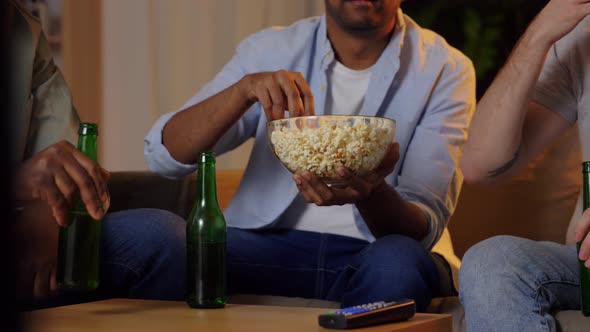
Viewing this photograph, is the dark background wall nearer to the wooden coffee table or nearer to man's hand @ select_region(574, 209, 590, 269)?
man's hand @ select_region(574, 209, 590, 269)

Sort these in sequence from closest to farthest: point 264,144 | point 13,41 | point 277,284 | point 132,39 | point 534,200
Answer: point 13,41, point 277,284, point 264,144, point 534,200, point 132,39

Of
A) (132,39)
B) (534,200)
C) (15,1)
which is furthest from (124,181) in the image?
(15,1)

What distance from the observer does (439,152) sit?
1.67 meters

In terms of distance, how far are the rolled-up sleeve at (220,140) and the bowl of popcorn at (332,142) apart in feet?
1.76

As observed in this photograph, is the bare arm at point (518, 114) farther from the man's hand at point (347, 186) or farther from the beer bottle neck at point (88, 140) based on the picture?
the beer bottle neck at point (88, 140)

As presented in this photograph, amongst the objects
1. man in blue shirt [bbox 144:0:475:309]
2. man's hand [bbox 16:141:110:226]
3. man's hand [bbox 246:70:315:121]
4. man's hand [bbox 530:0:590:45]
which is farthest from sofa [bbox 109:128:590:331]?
man's hand [bbox 16:141:110:226]

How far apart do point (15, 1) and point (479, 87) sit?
2.66 meters

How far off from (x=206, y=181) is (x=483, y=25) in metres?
1.86

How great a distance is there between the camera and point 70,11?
3.21 m

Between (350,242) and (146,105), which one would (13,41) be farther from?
(146,105)

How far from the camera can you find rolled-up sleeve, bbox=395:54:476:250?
1.62 m

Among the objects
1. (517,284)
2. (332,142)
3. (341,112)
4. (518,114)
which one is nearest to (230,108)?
(341,112)

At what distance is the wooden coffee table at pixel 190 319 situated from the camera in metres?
0.89

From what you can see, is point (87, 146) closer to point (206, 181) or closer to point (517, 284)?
point (206, 181)
